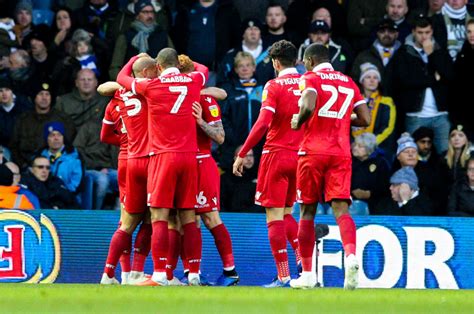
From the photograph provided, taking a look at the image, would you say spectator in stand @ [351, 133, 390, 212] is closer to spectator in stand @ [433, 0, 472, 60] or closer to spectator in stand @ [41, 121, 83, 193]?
spectator in stand @ [433, 0, 472, 60]

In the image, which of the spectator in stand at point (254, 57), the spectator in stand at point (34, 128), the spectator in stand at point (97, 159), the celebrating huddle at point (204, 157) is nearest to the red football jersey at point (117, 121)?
the celebrating huddle at point (204, 157)

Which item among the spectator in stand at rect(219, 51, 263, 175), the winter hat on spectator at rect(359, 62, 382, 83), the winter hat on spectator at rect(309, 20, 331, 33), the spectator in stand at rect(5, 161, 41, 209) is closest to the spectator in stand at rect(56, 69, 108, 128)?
the spectator in stand at rect(5, 161, 41, 209)

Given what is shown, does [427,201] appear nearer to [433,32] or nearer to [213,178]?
[433,32]

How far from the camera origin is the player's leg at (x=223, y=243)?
15414mm

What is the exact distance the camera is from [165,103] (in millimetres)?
14539

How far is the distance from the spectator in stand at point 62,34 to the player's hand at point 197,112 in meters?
6.21

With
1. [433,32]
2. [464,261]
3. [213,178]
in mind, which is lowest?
[464,261]

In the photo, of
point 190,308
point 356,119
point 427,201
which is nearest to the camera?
point 190,308

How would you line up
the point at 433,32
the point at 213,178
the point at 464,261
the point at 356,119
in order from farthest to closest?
the point at 433,32, the point at 464,261, the point at 213,178, the point at 356,119

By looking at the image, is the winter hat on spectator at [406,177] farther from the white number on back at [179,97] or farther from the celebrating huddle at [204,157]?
the white number on back at [179,97]

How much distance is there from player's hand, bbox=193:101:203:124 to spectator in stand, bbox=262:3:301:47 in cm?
535

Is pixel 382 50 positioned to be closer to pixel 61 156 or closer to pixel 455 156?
pixel 455 156

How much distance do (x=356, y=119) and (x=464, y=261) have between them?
3.70 meters

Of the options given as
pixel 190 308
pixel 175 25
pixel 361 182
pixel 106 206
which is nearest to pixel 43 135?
pixel 106 206
